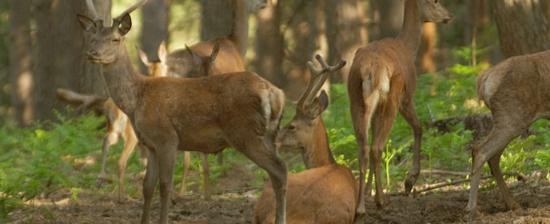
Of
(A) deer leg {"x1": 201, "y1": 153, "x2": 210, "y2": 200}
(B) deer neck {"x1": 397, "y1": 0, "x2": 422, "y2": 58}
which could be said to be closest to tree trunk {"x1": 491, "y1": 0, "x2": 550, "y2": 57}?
(B) deer neck {"x1": 397, "y1": 0, "x2": 422, "y2": 58}

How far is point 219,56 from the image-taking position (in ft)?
40.8

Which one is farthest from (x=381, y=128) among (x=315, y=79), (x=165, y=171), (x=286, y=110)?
(x=286, y=110)

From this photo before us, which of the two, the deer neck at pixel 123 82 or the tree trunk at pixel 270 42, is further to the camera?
the tree trunk at pixel 270 42

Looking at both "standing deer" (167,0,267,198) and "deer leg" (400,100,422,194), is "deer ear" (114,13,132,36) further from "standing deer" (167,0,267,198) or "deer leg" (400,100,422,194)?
"deer leg" (400,100,422,194)

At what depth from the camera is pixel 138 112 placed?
927 centimetres

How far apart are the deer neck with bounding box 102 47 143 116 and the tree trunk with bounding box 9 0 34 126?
17429 millimetres

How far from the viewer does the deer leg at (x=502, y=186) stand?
380 inches

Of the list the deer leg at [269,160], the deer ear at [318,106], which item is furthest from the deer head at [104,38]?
the deer ear at [318,106]

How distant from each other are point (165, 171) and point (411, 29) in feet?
12.9

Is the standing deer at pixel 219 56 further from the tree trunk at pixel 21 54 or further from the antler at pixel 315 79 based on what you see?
the tree trunk at pixel 21 54

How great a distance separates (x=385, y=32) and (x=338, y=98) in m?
6.75

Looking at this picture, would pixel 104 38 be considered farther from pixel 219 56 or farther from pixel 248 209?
pixel 219 56

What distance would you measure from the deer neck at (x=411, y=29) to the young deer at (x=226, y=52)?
2036 millimetres

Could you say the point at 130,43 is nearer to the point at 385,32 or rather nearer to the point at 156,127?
the point at 385,32
